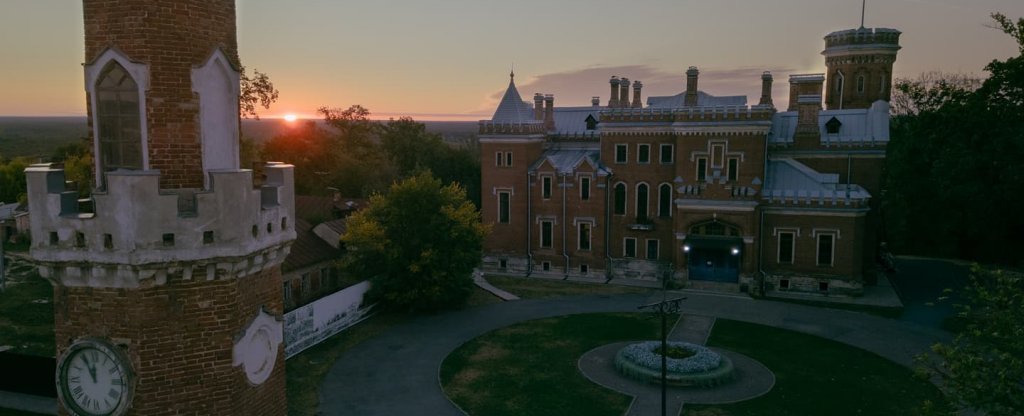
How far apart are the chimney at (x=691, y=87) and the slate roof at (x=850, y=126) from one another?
458 centimetres

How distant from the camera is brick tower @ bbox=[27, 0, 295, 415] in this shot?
709 cm

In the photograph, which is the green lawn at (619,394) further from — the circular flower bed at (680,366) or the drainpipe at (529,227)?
the drainpipe at (529,227)

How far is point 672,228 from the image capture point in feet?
118

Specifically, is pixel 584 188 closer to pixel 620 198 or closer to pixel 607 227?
pixel 620 198

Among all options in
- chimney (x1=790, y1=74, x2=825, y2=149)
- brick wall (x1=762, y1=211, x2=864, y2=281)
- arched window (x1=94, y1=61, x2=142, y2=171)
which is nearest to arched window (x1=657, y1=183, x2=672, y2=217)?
brick wall (x1=762, y1=211, x2=864, y2=281)

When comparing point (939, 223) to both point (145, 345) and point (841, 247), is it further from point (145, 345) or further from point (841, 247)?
point (145, 345)

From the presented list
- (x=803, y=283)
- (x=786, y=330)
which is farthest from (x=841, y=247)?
(x=786, y=330)

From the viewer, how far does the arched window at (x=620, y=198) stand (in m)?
37.0

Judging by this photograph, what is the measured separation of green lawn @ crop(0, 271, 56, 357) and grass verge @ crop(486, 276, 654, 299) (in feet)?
66.6

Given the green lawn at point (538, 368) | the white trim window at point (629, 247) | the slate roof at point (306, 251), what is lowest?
the green lawn at point (538, 368)

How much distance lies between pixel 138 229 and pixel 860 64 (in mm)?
44815

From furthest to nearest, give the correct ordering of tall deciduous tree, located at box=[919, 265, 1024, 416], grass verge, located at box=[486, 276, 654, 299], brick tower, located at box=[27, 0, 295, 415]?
1. grass verge, located at box=[486, 276, 654, 299]
2. tall deciduous tree, located at box=[919, 265, 1024, 416]
3. brick tower, located at box=[27, 0, 295, 415]

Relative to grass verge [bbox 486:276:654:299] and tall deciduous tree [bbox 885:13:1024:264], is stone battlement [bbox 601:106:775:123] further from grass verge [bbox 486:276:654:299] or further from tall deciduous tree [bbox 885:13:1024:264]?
tall deciduous tree [bbox 885:13:1024:264]

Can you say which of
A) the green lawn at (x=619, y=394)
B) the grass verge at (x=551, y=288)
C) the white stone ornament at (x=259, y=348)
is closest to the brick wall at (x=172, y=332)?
the white stone ornament at (x=259, y=348)
